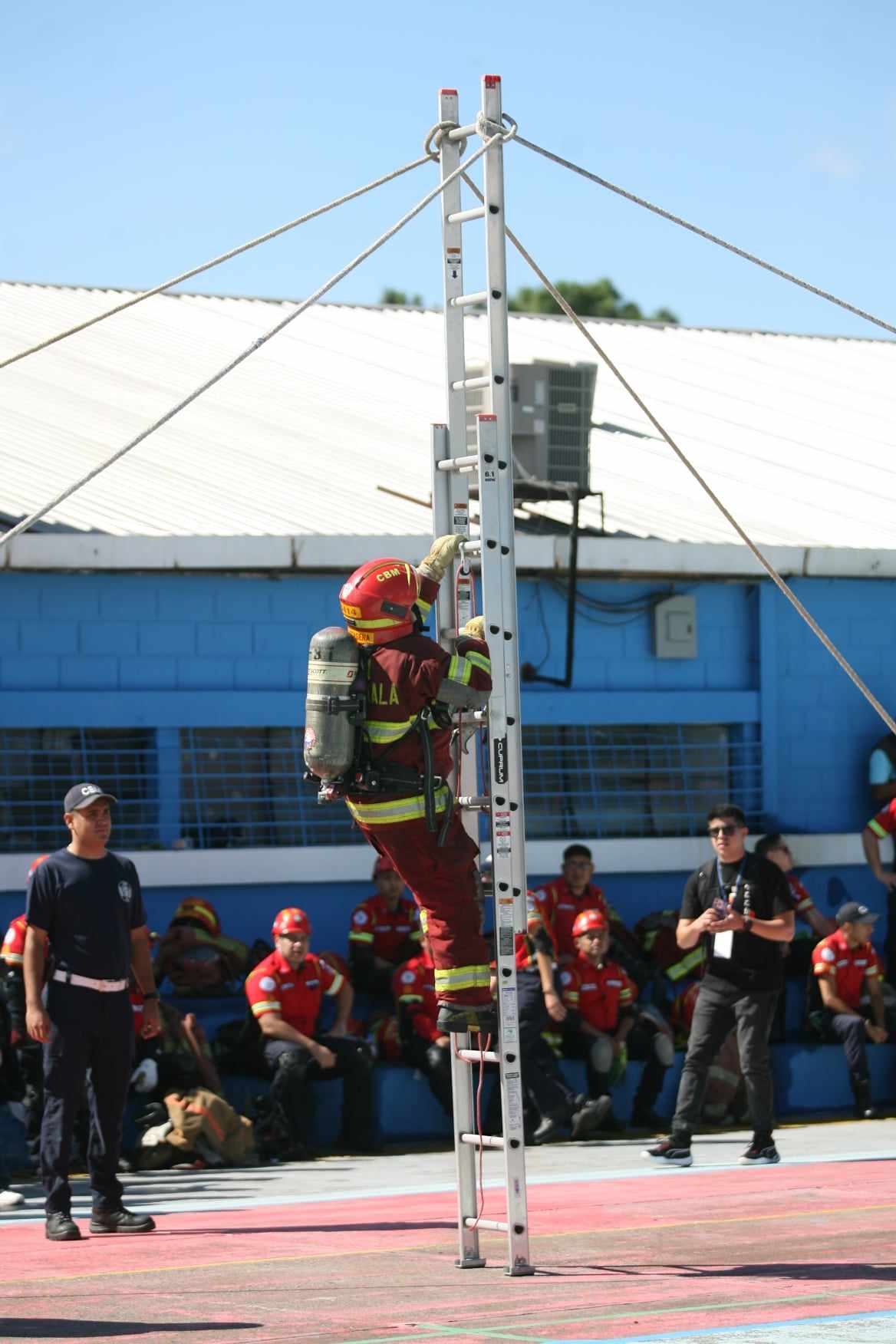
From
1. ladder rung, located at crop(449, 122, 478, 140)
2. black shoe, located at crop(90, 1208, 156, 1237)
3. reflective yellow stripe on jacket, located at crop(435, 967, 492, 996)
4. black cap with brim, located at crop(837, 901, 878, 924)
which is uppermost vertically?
ladder rung, located at crop(449, 122, 478, 140)

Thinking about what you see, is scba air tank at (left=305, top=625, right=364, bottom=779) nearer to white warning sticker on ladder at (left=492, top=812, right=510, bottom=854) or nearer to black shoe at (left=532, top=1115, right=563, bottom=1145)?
white warning sticker on ladder at (left=492, top=812, right=510, bottom=854)

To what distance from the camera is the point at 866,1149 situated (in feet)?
40.9

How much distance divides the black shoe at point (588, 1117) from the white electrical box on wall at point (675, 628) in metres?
4.18

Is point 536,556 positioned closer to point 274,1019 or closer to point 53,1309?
point 274,1019

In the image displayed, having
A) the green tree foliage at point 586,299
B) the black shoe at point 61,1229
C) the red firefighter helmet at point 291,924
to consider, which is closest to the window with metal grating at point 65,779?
the red firefighter helmet at point 291,924

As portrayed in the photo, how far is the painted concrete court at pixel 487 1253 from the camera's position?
677 centimetres

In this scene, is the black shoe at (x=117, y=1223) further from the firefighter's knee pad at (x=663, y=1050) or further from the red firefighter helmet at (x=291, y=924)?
the firefighter's knee pad at (x=663, y=1050)

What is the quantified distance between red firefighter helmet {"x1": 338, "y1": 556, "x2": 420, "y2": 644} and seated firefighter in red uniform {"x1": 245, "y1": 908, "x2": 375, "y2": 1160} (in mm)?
5257

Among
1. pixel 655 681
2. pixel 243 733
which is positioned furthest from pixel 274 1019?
pixel 655 681

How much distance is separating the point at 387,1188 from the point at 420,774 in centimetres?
411

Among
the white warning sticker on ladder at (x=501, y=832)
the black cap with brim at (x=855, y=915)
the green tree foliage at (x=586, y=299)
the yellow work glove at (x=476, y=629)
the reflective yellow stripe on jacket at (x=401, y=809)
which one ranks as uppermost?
the green tree foliage at (x=586, y=299)

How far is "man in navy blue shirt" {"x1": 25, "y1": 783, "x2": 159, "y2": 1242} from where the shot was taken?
30.6 feet

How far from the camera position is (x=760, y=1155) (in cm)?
1162

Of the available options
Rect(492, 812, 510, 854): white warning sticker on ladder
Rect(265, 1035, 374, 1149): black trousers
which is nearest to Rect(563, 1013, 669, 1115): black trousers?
Rect(265, 1035, 374, 1149): black trousers
